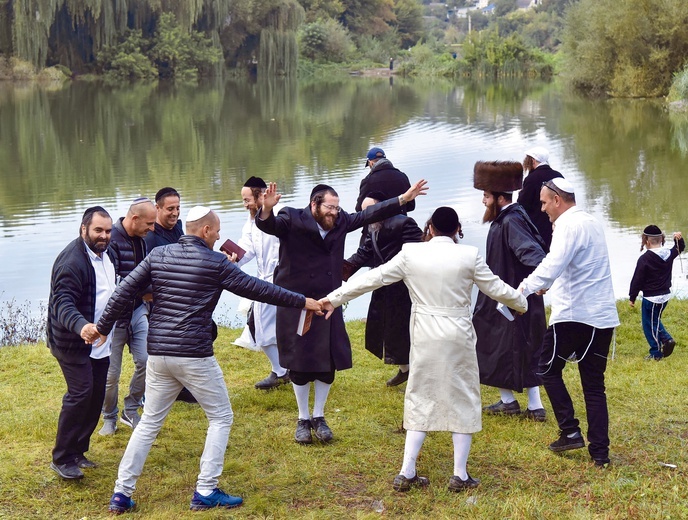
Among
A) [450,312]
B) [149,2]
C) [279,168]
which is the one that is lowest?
[279,168]

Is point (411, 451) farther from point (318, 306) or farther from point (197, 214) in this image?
point (197, 214)

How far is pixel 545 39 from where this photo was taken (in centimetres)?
13925

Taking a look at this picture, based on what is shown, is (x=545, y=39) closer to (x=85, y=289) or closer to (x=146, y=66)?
(x=146, y=66)

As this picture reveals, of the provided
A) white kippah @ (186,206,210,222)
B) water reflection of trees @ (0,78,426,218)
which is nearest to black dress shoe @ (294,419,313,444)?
white kippah @ (186,206,210,222)

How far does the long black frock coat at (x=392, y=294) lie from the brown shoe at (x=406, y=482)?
6.53 feet

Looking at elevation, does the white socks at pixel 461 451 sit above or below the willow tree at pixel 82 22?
below

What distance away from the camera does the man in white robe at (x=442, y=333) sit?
576 centimetres

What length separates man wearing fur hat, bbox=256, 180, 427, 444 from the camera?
6.91 metres

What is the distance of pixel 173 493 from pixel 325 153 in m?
24.7

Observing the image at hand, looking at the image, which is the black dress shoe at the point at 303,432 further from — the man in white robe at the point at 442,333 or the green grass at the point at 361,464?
the man in white robe at the point at 442,333

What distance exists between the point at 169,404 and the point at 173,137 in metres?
29.7

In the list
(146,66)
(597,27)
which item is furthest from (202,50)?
(597,27)

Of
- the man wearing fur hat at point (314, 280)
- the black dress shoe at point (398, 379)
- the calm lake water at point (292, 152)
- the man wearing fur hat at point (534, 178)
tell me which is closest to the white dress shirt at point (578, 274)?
the man wearing fur hat at point (314, 280)

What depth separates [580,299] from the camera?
6.24 meters
